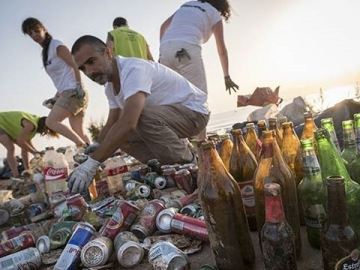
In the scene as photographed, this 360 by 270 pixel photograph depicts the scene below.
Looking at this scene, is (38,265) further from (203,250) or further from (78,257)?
(203,250)

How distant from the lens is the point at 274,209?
125 cm

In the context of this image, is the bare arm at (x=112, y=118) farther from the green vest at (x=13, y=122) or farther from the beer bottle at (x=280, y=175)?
the green vest at (x=13, y=122)

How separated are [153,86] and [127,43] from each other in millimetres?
1264

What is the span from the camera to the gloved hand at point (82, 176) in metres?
2.65

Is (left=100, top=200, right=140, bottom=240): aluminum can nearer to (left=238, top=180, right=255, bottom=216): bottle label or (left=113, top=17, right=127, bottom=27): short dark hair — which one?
(left=238, top=180, right=255, bottom=216): bottle label

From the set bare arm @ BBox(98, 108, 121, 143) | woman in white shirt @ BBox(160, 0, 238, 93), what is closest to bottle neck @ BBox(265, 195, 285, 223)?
bare arm @ BBox(98, 108, 121, 143)

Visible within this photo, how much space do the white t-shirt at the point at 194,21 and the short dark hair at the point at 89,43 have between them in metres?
1.24

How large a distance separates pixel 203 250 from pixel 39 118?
17.0ft

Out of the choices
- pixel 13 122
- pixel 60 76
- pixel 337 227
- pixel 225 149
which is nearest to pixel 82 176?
pixel 225 149

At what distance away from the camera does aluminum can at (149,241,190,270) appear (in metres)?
1.53

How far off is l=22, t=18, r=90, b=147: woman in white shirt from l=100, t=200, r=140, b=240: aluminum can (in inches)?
121

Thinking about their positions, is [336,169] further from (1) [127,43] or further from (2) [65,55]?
(2) [65,55]

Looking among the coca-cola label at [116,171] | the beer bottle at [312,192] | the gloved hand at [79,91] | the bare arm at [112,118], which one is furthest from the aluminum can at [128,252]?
the gloved hand at [79,91]

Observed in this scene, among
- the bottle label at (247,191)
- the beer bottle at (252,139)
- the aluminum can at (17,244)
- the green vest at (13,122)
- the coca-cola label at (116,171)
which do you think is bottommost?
the aluminum can at (17,244)
